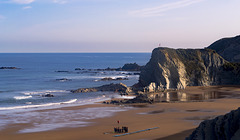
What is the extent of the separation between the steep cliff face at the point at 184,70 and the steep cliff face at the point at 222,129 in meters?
37.8

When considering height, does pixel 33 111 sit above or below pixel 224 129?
below

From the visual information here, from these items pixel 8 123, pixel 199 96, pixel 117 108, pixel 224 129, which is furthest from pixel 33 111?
pixel 224 129

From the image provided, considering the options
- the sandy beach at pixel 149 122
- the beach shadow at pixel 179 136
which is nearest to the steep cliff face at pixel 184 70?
the sandy beach at pixel 149 122

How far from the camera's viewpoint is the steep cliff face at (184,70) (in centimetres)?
5584

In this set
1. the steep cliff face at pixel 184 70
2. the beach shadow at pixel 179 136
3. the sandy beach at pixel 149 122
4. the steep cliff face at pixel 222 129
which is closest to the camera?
the steep cliff face at pixel 222 129

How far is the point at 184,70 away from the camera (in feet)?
193

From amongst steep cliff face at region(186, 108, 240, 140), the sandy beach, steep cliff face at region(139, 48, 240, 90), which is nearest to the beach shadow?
the sandy beach

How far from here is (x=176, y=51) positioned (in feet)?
209

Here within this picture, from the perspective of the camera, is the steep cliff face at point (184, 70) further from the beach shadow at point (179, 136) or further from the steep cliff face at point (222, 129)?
the steep cliff face at point (222, 129)

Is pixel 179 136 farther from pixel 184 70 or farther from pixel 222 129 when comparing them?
pixel 184 70

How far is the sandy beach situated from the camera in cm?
2592

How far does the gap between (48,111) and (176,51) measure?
34.0m

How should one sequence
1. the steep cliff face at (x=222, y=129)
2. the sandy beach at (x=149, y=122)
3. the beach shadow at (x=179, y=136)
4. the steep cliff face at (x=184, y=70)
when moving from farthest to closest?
1. the steep cliff face at (x=184, y=70)
2. the sandy beach at (x=149, y=122)
3. the beach shadow at (x=179, y=136)
4. the steep cliff face at (x=222, y=129)

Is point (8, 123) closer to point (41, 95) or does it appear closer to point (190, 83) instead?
point (41, 95)
